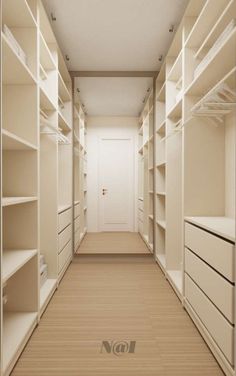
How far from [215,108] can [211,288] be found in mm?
1332

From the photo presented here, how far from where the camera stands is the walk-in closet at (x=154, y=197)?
6.06ft

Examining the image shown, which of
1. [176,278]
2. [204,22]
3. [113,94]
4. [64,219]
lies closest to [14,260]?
[64,219]

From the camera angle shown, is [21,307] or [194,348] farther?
[21,307]

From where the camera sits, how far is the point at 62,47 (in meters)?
3.64

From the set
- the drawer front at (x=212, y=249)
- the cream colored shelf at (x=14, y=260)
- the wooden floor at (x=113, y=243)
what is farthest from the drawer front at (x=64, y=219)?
the drawer front at (x=212, y=249)

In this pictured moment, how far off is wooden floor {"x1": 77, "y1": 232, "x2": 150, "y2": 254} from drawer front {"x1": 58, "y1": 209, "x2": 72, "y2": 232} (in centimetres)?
78

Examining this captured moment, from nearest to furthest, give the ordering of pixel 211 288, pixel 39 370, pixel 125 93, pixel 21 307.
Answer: pixel 39 370 < pixel 211 288 < pixel 21 307 < pixel 125 93

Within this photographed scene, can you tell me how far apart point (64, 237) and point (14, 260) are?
1.70 metres

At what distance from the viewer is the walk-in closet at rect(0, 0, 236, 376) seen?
1.85 m

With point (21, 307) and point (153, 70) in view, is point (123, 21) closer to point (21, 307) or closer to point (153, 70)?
point (153, 70)

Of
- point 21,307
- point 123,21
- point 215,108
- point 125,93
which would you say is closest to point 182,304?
point 21,307

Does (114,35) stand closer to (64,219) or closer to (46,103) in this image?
(46,103)

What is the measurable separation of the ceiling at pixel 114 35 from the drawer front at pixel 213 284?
2.23 meters

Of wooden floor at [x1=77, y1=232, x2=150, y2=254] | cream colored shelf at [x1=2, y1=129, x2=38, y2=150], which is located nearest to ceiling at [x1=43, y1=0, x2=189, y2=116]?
cream colored shelf at [x1=2, y1=129, x2=38, y2=150]
